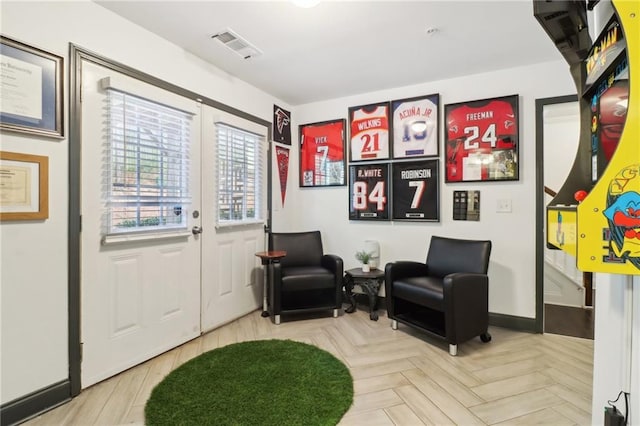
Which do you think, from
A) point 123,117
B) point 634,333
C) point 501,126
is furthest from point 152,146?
point 501,126

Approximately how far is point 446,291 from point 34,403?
2749 mm

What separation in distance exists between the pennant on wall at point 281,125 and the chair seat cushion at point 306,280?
1.70 metres

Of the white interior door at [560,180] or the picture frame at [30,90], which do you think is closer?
the picture frame at [30,90]

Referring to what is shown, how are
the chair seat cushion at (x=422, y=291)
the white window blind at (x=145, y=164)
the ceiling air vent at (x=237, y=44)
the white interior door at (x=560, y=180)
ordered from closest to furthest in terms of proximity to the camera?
the white window blind at (x=145, y=164)
the ceiling air vent at (x=237, y=44)
the chair seat cushion at (x=422, y=291)
the white interior door at (x=560, y=180)

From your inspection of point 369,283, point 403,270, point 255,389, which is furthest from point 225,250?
point 403,270

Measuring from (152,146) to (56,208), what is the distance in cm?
78

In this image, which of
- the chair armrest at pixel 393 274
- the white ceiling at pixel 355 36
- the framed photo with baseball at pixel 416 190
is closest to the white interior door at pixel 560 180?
the framed photo with baseball at pixel 416 190

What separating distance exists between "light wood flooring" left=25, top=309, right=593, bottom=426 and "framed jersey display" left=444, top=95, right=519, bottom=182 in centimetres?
158

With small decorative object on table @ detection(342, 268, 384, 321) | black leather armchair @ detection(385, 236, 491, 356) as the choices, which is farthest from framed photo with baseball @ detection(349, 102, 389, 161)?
small decorative object on table @ detection(342, 268, 384, 321)

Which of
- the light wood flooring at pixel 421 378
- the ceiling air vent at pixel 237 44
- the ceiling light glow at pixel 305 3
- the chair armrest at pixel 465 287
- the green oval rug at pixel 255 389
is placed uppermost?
the ceiling air vent at pixel 237 44

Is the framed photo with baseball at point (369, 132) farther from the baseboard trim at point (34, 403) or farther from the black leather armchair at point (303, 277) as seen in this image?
the baseboard trim at point (34, 403)

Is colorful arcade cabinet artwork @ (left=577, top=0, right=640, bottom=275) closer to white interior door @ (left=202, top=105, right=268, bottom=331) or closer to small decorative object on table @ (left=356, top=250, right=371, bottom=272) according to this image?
small decorative object on table @ (left=356, top=250, right=371, bottom=272)

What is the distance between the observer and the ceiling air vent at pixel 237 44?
A: 2340mm

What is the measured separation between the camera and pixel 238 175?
10.5 ft
